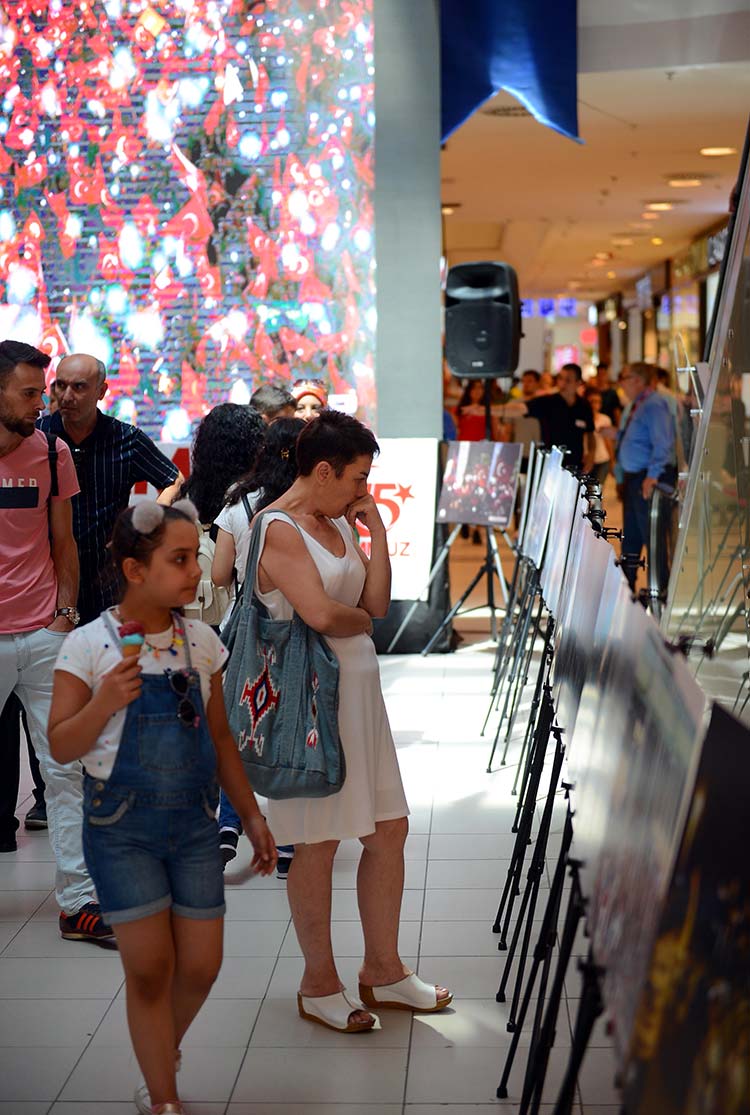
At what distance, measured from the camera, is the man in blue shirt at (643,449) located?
10.0 meters

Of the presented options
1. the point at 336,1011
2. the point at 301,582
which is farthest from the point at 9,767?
the point at 301,582

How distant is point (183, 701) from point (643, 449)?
7913mm

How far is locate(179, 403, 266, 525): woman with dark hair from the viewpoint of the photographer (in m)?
4.53

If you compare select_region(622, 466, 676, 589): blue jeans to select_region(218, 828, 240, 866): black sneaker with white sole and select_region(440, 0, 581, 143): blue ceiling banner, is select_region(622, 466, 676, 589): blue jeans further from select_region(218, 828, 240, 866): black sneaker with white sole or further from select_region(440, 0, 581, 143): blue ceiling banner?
select_region(218, 828, 240, 866): black sneaker with white sole

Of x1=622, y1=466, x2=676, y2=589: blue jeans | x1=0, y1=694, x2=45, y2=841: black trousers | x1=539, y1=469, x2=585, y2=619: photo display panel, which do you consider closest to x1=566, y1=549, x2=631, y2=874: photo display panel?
x1=539, y1=469, x2=585, y2=619: photo display panel

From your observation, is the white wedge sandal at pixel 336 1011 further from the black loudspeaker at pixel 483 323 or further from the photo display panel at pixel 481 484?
the black loudspeaker at pixel 483 323

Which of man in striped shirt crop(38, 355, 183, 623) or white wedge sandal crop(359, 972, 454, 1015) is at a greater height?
man in striped shirt crop(38, 355, 183, 623)

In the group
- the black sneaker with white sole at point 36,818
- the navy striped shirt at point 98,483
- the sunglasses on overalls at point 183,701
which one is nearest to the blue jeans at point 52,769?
the navy striped shirt at point 98,483

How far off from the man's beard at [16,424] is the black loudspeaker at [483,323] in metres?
5.06

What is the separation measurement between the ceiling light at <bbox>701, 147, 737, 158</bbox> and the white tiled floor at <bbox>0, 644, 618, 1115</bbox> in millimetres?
10322

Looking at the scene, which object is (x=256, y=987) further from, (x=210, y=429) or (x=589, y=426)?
(x=589, y=426)

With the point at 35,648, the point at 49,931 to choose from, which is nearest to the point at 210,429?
the point at 35,648

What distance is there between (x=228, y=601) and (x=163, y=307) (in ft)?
12.6

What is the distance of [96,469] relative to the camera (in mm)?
4527
